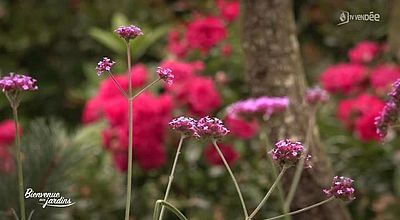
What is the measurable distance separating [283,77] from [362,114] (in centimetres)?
64

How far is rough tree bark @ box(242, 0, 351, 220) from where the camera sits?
1.72m

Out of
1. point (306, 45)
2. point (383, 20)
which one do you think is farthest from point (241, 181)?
point (306, 45)

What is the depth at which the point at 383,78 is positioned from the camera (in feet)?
7.71

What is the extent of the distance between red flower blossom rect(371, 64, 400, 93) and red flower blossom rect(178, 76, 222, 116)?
1.60 feet

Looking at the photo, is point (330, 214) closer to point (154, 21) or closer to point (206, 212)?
point (206, 212)

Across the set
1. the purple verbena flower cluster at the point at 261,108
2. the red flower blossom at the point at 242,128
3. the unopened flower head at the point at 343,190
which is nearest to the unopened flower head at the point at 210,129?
the unopened flower head at the point at 343,190

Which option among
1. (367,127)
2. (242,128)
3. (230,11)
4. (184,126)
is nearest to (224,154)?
(242,128)

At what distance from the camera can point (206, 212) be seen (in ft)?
7.20

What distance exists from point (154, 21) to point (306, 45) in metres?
0.74

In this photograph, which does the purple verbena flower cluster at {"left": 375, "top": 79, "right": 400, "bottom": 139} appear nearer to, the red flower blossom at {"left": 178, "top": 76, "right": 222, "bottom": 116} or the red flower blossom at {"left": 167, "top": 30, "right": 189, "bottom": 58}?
the red flower blossom at {"left": 178, "top": 76, "right": 222, "bottom": 116}

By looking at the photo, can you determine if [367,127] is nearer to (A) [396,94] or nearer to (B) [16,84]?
(A) [396,94]

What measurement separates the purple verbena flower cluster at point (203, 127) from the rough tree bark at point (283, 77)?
30.4 inches

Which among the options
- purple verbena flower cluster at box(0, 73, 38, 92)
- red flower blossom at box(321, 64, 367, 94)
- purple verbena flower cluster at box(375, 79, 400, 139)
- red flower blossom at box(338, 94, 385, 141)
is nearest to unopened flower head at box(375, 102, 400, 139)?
purple verbena flower cluster at box(375, 79, 400, 139)

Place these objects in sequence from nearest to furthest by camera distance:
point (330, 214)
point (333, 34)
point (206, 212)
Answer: point (330, 214)
point (206, 212)
point (333, 34)
